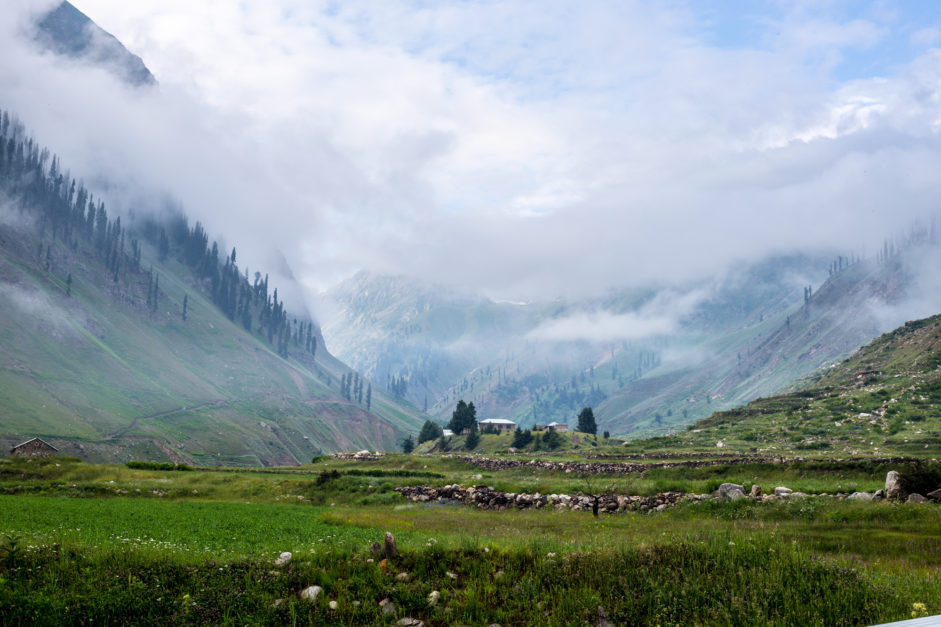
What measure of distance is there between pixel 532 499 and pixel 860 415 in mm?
68840

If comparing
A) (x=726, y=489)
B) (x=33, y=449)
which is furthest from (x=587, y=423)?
(x=726, y=489)

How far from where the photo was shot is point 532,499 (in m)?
37.4

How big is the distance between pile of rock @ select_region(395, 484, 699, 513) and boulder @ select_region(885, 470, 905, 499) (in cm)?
895

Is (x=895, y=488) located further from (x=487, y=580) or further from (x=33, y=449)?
(x=33, y=449)

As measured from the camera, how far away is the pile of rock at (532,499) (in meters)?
32.3

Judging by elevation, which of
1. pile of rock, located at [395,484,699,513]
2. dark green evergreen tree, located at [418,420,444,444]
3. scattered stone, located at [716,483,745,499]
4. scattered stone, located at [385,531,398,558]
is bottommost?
dark green evergreen tree, located at [418,420,444,444]

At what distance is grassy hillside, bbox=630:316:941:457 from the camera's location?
69000mm

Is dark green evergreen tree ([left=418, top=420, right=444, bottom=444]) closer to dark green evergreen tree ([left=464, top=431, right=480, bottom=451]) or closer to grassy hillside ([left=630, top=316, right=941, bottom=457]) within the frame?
dark green evergreen tree ([left=464, top=431, right=480, bottom=451])

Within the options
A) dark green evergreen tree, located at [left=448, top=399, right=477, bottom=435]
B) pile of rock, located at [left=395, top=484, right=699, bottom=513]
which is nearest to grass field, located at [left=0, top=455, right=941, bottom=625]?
pile of rock, located at [left=395, top=484, right=699, bottom=513]

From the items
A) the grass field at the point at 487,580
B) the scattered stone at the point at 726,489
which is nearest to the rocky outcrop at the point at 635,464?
the scattered stone at the point at 726,489

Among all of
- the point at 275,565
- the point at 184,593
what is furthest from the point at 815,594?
the point at 184,593

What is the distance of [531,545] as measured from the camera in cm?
1634

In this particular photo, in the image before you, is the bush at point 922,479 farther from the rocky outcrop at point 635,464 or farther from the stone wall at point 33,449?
the stone wall at point 33,449

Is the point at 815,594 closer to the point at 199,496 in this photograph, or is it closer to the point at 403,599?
the point at 403,599
